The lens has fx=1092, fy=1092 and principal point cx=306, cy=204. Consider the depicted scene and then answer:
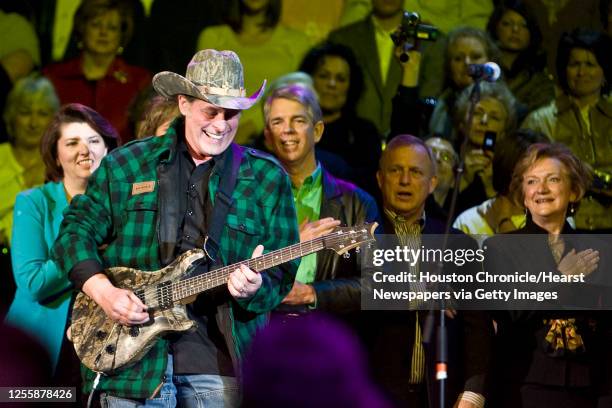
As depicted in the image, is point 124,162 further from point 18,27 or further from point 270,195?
point 18,27

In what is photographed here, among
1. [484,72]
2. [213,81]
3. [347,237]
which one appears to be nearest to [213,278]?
[347,237]

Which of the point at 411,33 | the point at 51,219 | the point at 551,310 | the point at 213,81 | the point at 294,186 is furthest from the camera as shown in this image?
the point at 411,33

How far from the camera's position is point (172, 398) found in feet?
14.3

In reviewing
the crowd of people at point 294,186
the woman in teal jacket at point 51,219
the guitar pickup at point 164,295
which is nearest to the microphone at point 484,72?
the crowd of people at point 294,186

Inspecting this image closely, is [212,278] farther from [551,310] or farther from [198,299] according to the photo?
[551,310]

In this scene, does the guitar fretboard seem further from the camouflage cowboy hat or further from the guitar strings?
the camouflage cowboy hat

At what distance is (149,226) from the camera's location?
4.48 meters

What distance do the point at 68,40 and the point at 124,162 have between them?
2337 millimetres

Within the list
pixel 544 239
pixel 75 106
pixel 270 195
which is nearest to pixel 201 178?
pixel 270 195

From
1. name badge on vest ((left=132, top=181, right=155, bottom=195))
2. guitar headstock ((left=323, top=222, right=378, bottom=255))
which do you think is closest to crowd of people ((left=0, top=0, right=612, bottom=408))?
name badge on vest ((left=132, top=181, right=155, bottom=195))

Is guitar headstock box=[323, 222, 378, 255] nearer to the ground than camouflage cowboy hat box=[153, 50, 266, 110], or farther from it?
nearer to the ground

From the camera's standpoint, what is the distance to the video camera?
6258mm

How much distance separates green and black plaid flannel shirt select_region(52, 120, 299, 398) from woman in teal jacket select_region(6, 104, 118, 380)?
52.4 inches

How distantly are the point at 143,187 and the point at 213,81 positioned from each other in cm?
54
